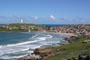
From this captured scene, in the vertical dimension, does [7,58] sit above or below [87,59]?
below

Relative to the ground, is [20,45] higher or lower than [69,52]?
lower

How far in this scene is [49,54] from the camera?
4847 cm

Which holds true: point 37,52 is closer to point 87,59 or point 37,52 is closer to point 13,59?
point 13,59

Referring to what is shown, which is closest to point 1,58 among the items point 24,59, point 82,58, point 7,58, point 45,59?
point 7,58

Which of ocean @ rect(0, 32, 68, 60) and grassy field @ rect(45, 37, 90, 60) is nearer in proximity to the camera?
grassy field @ rect(45, 37, 90, 60)

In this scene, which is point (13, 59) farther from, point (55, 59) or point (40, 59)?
point (55, 59)

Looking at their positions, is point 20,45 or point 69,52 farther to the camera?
point 20,45

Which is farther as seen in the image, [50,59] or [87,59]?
[50,59]

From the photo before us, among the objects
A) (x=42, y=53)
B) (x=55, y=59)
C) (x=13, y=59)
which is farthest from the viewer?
(x=42, y=53)

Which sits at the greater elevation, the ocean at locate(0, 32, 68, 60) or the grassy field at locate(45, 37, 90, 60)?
the grassy field at locate(45, 37, 90, 60)

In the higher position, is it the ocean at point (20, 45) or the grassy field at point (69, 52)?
the grassy field at point (69, 52)

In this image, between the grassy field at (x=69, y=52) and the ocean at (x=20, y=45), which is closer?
the grassy field at (x=69, y=52)

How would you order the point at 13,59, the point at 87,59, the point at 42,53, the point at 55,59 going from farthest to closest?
the point at 42,53 → the point at 13,59 → the point at 55,59 → the point at 87,59

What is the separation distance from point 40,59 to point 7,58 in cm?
872
